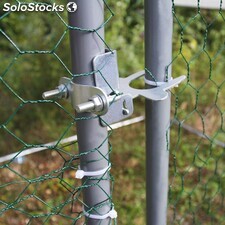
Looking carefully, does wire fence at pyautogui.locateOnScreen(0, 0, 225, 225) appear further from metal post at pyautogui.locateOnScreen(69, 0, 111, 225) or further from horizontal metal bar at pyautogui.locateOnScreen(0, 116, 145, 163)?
metal post at pyautogui.locateOnScreen(69, 0, 111, 225)

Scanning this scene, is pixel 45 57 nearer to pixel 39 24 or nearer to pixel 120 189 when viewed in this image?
pixel 39 24

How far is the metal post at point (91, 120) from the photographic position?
69 centimetres

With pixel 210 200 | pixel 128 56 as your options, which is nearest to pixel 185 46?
pixel 128 56

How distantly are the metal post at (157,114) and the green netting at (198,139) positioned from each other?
5.1 inches

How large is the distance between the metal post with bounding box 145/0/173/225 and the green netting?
0.43 ft

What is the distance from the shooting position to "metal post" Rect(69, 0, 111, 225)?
69 cm

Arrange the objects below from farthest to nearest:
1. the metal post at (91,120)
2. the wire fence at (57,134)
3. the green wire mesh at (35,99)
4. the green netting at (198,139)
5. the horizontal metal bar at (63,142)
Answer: the green wire mesh at (35,99) < the horizontal metal bar at (63,142) < the wire fence at (57,134) < the green netting at (198,139) < the metal post at (91,120)

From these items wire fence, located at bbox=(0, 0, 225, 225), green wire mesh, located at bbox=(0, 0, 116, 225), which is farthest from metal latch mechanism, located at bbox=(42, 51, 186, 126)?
green wire mesh, located at bbox=(0, 0, 116, 225)

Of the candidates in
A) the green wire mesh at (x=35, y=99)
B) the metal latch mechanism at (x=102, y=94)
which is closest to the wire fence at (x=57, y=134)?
the green wire mesh at (x=35, y=99)

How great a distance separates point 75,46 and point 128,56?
202 centimetres

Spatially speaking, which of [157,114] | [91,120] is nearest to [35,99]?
[157,114]

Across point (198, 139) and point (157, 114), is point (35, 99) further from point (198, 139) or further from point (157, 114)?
point (157, 114)

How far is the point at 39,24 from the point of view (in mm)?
2543

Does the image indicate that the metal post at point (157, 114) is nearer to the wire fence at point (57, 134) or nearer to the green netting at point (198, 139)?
the green netting at point (198, 139)
